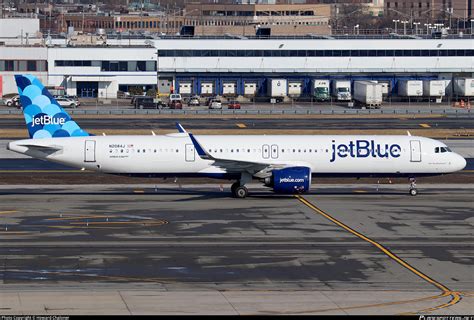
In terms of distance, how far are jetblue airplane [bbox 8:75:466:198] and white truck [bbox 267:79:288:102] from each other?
9924 centimetres

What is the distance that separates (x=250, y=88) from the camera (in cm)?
17138

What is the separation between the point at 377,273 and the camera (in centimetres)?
4331

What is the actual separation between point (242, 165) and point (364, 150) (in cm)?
773

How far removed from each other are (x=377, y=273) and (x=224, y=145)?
2392cm

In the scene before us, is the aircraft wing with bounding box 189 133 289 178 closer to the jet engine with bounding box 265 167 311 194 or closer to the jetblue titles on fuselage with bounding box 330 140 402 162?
the jet engine with bounding box 265 167 311 194

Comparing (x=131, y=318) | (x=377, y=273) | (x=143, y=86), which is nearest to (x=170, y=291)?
(x=131, y=318)

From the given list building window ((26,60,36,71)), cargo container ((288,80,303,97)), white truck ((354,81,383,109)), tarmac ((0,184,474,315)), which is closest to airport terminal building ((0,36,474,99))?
cargo container ((288,80,303,97))

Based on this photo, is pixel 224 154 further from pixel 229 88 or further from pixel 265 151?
pixel 229 88

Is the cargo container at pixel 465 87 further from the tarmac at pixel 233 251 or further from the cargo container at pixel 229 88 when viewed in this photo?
the tarmac at pixel 233 251

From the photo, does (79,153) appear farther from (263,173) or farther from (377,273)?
(377,273)

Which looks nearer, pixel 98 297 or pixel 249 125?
pixel 98 297

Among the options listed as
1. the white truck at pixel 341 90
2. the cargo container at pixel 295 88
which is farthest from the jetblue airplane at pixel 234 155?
the cargo container at pixel 295 88

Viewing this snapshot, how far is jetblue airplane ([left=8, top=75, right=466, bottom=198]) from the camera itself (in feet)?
212

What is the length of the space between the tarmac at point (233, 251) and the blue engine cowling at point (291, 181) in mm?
870
